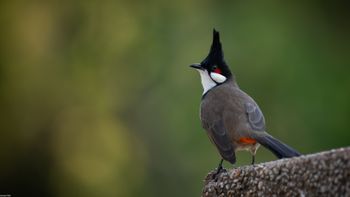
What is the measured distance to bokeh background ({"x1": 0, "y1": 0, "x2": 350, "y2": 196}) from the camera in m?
8.15

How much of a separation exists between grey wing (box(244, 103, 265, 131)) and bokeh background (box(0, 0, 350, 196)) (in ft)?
10.2

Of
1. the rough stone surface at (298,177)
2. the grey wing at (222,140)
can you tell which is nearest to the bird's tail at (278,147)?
the grey wing at (222,140)

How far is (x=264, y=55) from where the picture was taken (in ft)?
27.0

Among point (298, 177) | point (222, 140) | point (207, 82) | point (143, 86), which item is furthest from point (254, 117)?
point (143, 86)

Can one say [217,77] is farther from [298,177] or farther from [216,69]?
[298,177]

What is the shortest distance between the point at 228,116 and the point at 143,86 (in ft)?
16.4

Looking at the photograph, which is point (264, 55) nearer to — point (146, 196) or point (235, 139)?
point (146, 196)

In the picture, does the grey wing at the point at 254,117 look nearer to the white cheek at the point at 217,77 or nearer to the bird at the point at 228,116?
the bird at the point at 228,116

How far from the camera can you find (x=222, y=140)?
4.30 metres

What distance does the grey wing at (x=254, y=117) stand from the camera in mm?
4340

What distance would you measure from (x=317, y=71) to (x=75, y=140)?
3500mm

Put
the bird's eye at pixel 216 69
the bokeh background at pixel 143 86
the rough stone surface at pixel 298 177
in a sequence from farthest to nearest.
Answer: the bokeh background at pixel 143 86, the bird's eye at pixel 216 69, the rough stone surface at pixel 298 177

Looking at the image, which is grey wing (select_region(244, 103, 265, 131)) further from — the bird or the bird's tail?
the bird's tail

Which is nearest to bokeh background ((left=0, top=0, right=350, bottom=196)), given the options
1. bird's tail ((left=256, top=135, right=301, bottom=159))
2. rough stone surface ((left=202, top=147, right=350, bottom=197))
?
bird's tail ((left=256, top=135, right=301, bottom=159))
